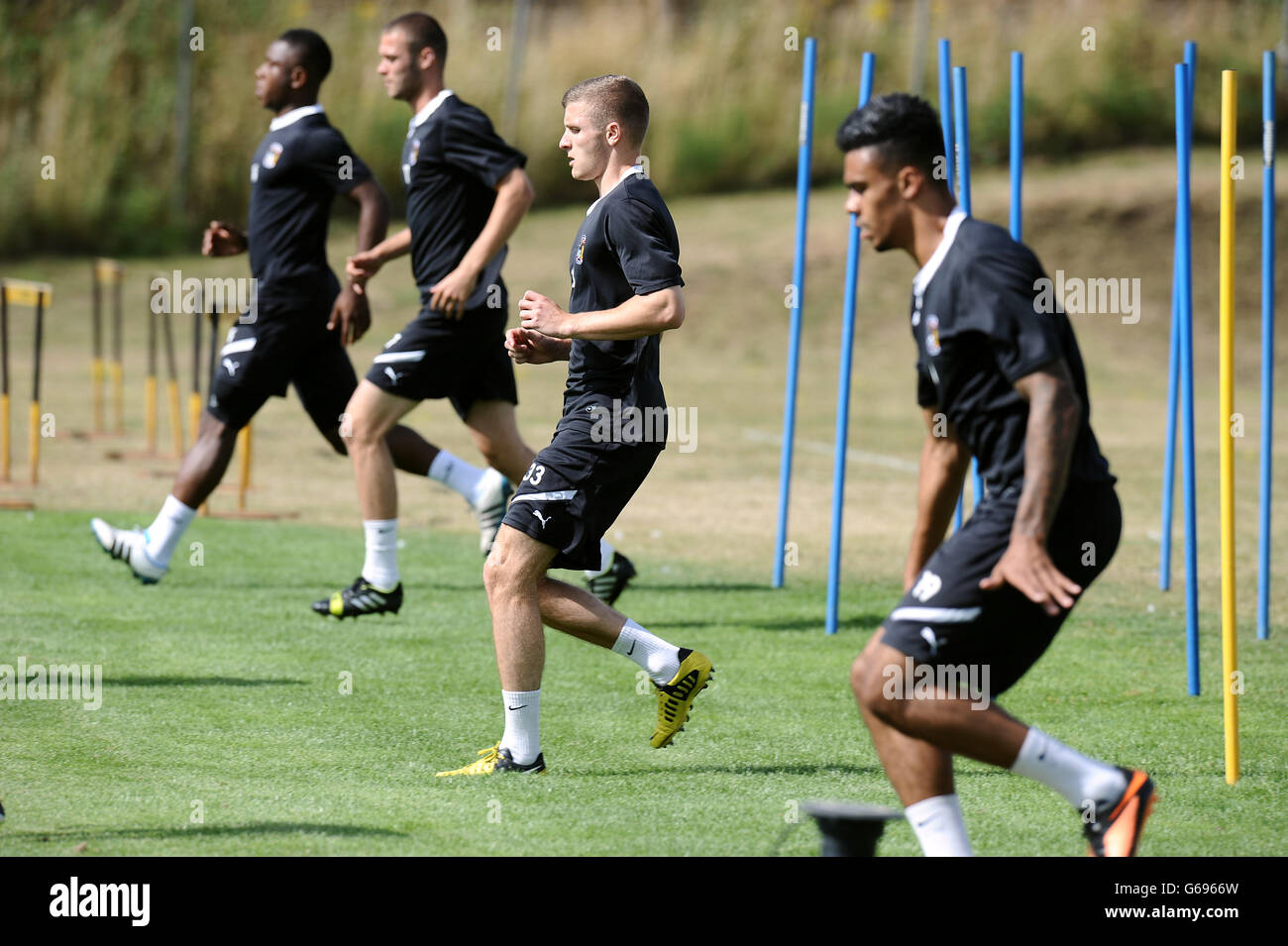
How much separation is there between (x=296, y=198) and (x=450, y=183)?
0.96m

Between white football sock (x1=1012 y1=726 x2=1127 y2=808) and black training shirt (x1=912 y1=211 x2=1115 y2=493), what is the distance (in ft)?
2.01

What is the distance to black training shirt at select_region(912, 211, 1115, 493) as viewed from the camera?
3.86 meters

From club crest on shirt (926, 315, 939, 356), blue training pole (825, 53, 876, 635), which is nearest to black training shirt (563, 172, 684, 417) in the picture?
club crest on shirt (926, 315, 939, 356)

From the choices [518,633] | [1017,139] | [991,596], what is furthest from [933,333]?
[1017,139]

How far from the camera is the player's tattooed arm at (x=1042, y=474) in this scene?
3820 millimetres

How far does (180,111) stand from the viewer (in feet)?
86.8

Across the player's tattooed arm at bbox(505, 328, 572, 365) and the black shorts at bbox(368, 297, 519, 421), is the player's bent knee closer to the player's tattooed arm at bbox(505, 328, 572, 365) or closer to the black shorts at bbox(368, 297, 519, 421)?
the black shorts at bbox(368, 297, 519, 421)

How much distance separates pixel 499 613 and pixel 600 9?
26.5 meters

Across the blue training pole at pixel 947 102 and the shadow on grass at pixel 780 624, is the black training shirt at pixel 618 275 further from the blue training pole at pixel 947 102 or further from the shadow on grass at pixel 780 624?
the blue training pole at pixel 947 102

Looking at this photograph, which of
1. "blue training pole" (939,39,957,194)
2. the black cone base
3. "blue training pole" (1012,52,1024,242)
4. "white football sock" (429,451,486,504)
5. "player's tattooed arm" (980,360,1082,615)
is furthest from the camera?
"white football sock" (429,451,486,504)

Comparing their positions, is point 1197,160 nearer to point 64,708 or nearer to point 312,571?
point 312,571

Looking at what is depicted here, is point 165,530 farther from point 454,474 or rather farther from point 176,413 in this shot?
point 176,413

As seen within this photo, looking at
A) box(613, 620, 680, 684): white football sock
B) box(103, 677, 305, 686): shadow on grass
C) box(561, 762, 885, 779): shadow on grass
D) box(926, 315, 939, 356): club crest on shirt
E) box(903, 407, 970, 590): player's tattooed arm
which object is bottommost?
box(103, 677, 305, 686): shadow on grass
